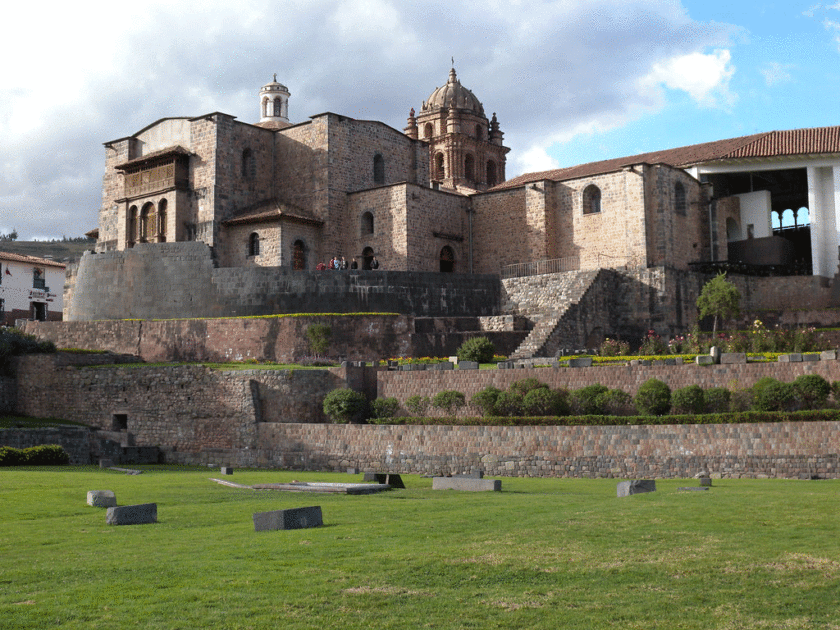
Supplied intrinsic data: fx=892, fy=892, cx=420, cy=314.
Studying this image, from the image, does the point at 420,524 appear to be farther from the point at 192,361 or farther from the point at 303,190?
the point at 303,190

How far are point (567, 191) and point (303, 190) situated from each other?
13166mm

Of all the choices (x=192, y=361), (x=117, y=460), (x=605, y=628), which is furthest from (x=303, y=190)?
(x=605, y=628)

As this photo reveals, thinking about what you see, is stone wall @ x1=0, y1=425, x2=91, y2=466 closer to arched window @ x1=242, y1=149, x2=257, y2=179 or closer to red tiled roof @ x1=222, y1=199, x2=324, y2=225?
red tiled roof @ x1=222, y1=199, x2=324, y2=225

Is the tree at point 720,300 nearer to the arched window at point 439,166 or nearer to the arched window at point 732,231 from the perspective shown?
the arched window at point 732,231

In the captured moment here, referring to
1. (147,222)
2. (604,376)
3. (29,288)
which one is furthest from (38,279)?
(604,376)

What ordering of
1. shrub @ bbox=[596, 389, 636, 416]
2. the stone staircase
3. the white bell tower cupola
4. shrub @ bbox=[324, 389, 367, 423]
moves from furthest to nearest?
the white bell tower cupola → the stone staircase → shrub @ bbox=[324, 389, 367, 423] → shrub @ bbox=[596, 389, 636, 416]

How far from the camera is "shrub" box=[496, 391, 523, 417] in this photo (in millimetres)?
24891

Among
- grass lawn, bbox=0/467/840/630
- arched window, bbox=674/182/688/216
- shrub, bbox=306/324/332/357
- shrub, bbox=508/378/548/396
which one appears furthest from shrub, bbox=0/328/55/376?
arched window, bbox=674/182/688/216

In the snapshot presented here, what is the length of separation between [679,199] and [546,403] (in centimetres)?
2008

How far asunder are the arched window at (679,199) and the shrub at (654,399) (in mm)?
19361

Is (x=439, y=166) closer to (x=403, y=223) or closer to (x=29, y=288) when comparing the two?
(x=403, y=223)

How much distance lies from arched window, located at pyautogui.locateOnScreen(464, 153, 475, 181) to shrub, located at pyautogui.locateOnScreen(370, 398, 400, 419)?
37452 millimetres

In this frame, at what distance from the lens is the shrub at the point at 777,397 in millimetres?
21344

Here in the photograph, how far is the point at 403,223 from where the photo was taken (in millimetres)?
42406
